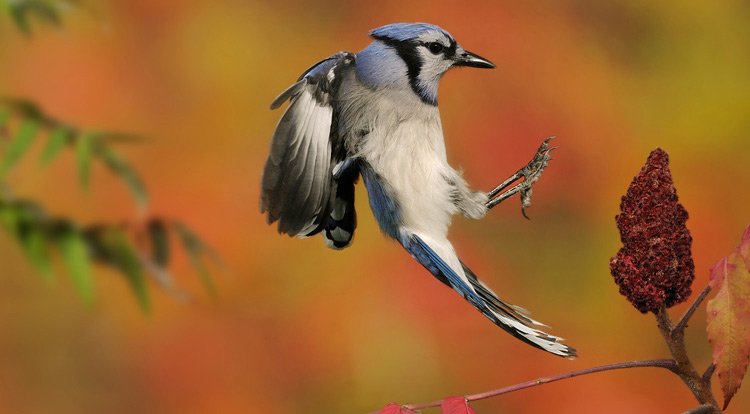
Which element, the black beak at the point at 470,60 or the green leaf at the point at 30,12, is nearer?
the black beak at the point at 470,60

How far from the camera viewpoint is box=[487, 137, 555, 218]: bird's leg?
2.03ft

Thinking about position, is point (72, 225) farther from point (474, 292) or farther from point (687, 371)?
point (687, 371)

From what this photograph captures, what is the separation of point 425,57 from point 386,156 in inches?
3.2

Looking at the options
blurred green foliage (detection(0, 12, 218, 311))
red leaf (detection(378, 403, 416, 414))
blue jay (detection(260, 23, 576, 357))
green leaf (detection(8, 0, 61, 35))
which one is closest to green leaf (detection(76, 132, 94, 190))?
blurred green foliage (detection(0, 12, 218, 311))

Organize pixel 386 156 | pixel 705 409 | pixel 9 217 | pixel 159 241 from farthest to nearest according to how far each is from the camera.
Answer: pixel 159 241, pixel 9 217, pixel 386 156, pixel 705 409

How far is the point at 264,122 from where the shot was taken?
2.07 m

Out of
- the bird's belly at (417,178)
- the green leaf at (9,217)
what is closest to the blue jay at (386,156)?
the bird's belly at (417,178)

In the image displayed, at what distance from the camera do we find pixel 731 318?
0.48 meters

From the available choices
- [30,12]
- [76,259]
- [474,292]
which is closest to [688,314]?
[474,292]

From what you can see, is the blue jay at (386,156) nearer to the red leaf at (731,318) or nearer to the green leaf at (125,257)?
the red leaf at (731,318)

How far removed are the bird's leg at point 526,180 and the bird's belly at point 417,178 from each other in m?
0.04

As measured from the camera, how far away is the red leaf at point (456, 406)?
531mm

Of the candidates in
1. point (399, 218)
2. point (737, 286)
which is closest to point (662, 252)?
point (737, 286)

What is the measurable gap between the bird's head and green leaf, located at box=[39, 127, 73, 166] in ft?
1.88
